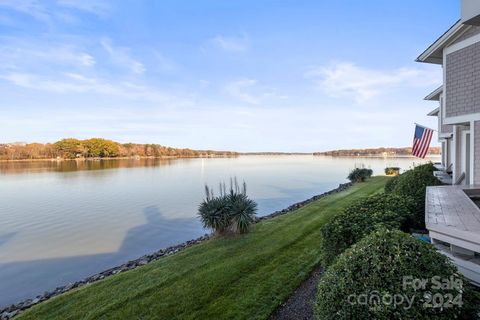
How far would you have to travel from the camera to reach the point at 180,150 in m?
156

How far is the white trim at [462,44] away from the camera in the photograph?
24.6 feet

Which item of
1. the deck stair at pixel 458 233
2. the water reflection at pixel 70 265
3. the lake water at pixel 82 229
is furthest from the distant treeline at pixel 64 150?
the deck stair at pixel 458 233

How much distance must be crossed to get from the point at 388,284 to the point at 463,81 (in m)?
8.25

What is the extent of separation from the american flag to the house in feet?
14.7

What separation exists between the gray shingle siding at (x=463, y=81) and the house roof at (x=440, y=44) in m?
0.45

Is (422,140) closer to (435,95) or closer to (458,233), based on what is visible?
(435,95)

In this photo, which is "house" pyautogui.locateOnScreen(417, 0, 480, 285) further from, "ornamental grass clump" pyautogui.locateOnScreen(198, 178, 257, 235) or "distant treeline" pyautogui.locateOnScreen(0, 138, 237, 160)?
"distant treeline" pyautogui.locateOnScreen(0, 138, 237, 160)

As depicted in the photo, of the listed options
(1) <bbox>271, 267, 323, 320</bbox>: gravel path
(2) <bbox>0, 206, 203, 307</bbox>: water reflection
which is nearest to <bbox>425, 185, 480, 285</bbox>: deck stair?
(1) <bbox>271, 267, 323, 320</bbox>: gravel path

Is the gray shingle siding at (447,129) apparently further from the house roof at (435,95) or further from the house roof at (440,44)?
the house roof at (440,44)

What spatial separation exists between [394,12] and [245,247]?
1423 cm

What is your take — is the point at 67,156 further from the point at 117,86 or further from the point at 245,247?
the point at 245,247

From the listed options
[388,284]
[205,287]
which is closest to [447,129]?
[205,287]

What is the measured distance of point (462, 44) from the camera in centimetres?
789

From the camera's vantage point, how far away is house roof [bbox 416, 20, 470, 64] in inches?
307
